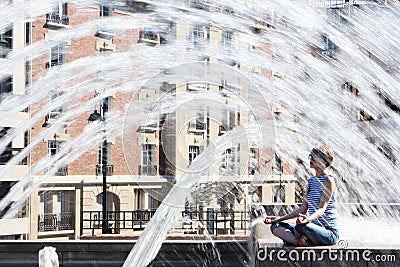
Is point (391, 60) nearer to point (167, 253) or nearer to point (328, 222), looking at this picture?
point (167, 253)

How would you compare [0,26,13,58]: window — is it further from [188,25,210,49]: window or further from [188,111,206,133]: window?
[188,111,206,133]: window

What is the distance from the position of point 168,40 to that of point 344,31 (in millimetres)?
30138

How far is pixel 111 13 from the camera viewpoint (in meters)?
49.9

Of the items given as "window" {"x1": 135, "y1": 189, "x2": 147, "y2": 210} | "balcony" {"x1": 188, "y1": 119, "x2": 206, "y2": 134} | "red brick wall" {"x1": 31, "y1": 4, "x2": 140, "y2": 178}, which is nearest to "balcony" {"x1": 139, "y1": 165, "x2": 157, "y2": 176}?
"red brick wall" {"x1": 31, "y1": 4, "x2": 140, "y2": 178}

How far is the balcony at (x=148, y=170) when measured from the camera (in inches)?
1971

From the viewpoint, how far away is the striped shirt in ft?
25.3

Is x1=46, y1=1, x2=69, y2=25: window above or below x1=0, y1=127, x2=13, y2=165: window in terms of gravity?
above

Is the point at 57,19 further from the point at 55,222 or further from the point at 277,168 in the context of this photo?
the point at 277,168

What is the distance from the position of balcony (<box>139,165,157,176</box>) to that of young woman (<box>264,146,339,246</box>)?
4211 centimetres

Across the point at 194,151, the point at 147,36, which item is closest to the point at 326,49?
the point at 147,36

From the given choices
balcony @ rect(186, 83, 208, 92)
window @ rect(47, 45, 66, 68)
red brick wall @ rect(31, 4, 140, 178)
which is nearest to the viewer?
red brick wall @ rect(31, 4, 140, 178)

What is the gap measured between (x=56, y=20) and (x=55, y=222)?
993 centimetres

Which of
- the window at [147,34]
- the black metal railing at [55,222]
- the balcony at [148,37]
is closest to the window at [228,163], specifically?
the balcony at [148,37]

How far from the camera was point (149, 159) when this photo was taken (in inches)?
2025
